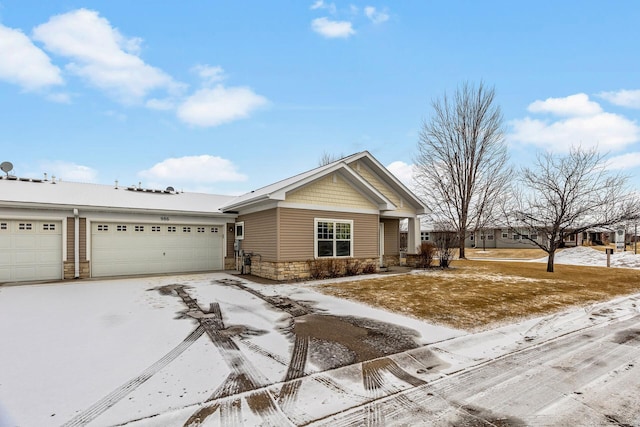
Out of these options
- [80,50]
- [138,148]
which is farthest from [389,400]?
[138,148]

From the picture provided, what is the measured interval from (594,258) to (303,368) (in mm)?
26396

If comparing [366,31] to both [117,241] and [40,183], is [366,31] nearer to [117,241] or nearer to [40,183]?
[117,241]

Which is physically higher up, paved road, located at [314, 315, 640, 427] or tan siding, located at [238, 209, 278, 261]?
tan siding, located at [238, 209, 278, 261]

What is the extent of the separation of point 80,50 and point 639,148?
26.0 meters

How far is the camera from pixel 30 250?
1212cm

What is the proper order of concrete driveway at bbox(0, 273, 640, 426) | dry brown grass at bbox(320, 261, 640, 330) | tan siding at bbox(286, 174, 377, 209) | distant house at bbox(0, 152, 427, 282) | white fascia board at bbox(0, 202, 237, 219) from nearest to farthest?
concrete driveway at bbox(0, 273, 640, 426)
dry brown grass at bbox(320, 261, 640, 330)
white fascia board at bbox(0, 202, 237, 219)
distant house at bbox(0, 152, 427, 282)
tan siding at bbox(286, 174, 377, 209)

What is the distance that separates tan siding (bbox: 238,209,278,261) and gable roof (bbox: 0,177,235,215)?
7.44 feet

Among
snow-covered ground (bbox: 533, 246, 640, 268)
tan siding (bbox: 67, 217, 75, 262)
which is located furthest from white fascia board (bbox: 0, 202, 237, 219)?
snow-covered ground (bbox: 533, 246, 640, 268)

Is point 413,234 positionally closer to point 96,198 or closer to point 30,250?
point 96,198

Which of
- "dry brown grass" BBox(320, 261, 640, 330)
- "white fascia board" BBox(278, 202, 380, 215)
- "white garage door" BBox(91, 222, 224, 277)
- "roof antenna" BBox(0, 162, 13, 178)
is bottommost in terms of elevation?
"dry brown grass" BBox(320, 261, 640, 330)

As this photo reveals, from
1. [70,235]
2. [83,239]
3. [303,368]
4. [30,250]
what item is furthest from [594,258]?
[30,250]

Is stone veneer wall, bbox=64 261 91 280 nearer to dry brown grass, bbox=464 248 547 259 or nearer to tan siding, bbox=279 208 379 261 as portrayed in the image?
tan siding, bbox=279 208 379 261

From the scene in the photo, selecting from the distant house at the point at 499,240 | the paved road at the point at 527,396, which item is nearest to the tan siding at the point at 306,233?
the paved road at the point at 527,396

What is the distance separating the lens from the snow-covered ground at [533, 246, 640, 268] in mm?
19547
